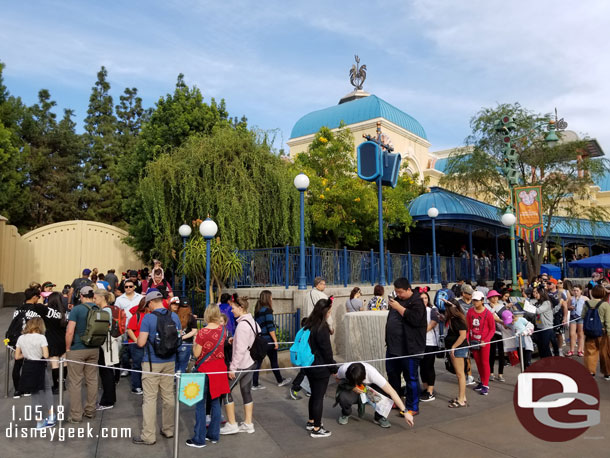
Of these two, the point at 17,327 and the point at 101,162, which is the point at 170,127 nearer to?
the point at 17,327

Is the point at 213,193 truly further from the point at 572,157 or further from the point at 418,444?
the point at 572,157

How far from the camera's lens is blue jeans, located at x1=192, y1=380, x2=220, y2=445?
5.11m

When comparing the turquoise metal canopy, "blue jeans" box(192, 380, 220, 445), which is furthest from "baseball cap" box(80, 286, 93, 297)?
the turquoise metal canopy

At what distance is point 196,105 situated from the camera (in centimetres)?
1867

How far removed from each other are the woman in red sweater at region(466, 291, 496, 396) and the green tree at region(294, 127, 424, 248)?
34.8ft

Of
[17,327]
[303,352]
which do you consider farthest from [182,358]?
[17,327]

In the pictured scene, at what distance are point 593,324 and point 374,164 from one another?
7.60m

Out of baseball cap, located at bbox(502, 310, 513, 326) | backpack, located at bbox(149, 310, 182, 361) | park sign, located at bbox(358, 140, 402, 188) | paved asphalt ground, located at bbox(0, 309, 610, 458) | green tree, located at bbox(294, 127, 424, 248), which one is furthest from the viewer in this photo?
green tree, located at bbox(294, 127, 424, 248)

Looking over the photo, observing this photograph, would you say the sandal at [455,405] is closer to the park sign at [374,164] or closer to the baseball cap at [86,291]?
the baseball cap at [86,291]

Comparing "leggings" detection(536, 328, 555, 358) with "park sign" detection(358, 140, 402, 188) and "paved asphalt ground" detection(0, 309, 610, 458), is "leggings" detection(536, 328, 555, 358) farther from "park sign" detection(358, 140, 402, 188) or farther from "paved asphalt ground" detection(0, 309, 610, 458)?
"park sign" detection(358, 140, 402, 188)

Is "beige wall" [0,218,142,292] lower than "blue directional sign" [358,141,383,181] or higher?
lower

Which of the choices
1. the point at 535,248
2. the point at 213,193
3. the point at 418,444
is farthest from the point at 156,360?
the point at 535,248

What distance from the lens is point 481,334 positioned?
7.27 metres

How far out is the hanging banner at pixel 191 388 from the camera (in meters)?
4.81
